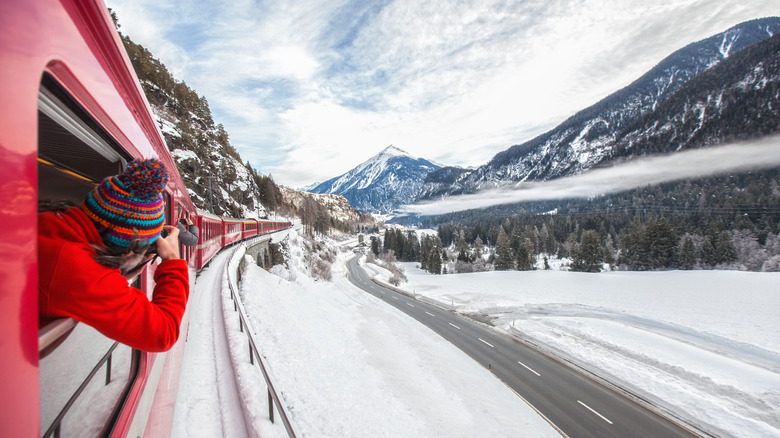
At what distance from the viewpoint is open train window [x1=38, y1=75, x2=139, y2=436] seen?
1.44m

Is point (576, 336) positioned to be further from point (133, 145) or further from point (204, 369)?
point (133, 145)

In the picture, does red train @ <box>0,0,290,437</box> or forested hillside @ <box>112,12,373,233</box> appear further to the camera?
forested hillside @ <box>112,12,373,233</box>

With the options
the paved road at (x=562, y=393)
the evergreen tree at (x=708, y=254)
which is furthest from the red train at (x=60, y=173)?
the evergreen tree at (x=708, y=254)

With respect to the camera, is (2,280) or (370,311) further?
(370,311)

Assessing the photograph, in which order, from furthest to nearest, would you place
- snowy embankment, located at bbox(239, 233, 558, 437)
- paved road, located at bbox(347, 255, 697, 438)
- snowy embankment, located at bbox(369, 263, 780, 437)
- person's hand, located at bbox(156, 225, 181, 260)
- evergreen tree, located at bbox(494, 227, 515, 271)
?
evergreen tree, located at bbox(494, 227, 515, 271)
snowy embankment, located at bbox(369, 263, 780, 437)
paved road, located at bbox(347, 255, 697, 438)
snowy embankment, located at bbox(239, 233, 558, 437)
person's hand, located at bbox(156, 225, 181, 260)

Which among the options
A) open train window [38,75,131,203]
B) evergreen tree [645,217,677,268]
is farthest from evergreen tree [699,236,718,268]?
open train window [38,75,131,203]

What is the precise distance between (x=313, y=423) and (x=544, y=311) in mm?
32724

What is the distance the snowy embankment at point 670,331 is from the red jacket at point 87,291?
20.9 metres

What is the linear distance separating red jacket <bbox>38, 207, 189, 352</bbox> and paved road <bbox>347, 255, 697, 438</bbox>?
16.9 m

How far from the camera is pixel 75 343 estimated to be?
1667 mm

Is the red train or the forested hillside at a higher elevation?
the forested hillside

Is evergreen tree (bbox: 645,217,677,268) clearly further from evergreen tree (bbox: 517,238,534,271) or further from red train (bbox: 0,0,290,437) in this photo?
red train (bbox: 0,0,290,437)

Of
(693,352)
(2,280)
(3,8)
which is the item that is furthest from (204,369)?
(693,352)

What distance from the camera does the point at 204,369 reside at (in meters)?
6.00
